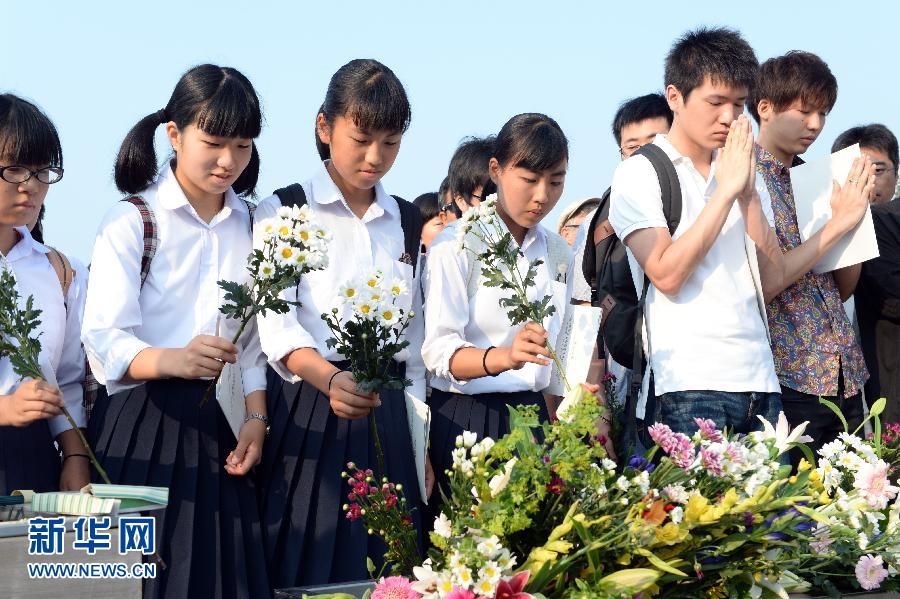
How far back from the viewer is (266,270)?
3.13 metres

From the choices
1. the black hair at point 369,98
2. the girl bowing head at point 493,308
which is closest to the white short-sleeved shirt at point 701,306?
the girl bowing head at point 493,308

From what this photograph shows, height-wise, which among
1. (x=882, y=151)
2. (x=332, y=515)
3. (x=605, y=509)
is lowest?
(x=332, y=515)

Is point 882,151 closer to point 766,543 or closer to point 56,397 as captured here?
point 766,543

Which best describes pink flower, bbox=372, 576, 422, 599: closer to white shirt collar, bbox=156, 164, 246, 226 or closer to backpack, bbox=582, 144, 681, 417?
backpack, bbox=582, 144, 681, 417

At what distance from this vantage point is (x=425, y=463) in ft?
12.6

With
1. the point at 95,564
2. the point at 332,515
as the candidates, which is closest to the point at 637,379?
the point at 332,515

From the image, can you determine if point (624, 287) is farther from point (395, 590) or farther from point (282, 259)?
point (395, 590)

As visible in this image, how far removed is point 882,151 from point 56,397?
476 centimetres

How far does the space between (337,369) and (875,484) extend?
1.56 m

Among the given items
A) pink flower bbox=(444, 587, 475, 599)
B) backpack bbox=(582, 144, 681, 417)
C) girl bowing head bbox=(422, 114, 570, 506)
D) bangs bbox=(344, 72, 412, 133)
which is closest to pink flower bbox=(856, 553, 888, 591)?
backpack bbox=(582, 144, 681, 417)

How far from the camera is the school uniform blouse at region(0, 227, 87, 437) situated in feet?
12.3

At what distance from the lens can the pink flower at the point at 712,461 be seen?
253 centimetres

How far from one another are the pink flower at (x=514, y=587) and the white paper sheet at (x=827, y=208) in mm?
2585

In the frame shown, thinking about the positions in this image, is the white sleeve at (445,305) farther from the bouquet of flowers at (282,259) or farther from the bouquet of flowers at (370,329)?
the bouquet of flowers at (282,259)
